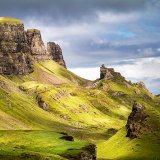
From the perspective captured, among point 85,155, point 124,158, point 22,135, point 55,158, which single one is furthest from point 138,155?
point 55,158

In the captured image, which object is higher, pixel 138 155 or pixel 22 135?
pixel 22 135

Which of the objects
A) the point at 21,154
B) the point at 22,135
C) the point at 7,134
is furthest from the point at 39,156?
the point at 7,134

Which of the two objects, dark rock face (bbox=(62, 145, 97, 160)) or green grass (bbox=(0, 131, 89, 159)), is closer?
green grass (bbox=(0, 131, 89, 159))

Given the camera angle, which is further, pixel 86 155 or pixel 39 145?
pixel 39 145

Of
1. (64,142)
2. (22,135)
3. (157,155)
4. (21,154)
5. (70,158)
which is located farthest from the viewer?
(157,155)

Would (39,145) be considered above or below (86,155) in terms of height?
above

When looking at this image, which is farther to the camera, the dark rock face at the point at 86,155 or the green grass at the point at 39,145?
the dark rock face at the point at 86,155

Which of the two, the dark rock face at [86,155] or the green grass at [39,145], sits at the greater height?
the green grass at [39,145]

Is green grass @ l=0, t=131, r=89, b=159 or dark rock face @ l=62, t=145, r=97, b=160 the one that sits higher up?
green grass @ l=0, t=131, r=89, b=159

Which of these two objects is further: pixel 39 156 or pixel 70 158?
pixel 70 158

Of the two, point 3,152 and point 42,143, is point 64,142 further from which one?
point 3,152

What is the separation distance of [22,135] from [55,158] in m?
66.1

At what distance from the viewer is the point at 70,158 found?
12481 cm

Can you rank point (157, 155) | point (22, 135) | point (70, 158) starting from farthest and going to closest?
point (157, 155) < point (22, 135) < point (70, 158)
